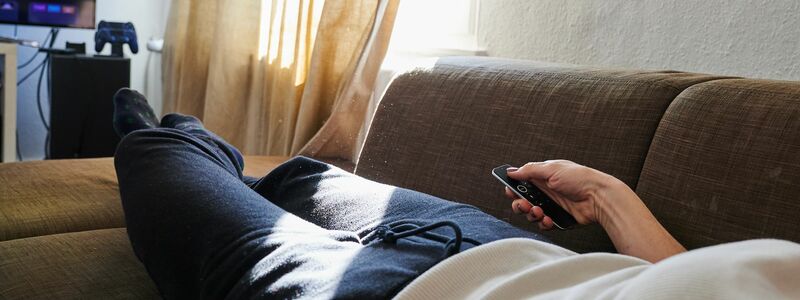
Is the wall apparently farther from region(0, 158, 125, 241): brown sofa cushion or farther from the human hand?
the human hand

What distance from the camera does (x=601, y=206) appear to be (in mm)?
973

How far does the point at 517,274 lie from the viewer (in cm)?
71

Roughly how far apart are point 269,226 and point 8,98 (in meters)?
2.19

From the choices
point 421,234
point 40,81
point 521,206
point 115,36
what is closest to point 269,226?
point 421,234

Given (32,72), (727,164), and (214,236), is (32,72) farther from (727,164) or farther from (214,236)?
(727,164)

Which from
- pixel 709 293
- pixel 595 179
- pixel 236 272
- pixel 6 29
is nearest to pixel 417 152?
pixel 595 179

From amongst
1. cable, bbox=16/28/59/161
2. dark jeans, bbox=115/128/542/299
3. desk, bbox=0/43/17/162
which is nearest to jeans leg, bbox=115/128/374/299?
dark jeans, bbox=115/128/542/299

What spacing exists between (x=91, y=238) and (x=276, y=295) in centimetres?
58

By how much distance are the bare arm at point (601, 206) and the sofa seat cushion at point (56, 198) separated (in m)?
0.74

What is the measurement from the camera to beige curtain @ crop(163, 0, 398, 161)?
2.22 meters

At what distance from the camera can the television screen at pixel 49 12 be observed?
9.61 feet

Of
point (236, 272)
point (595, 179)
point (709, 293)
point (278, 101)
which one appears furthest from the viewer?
point (278, 101)

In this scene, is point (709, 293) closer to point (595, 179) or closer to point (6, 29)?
point (595, 179)

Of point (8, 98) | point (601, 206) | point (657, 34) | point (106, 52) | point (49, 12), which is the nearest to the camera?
point (601, 206)
